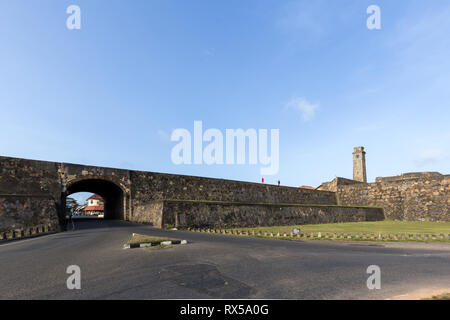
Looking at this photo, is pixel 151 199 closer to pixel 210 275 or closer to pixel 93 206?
pixel 210 275

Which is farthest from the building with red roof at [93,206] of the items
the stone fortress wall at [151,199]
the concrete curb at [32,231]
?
the concrete curb at [32,231]

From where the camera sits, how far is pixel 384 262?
6.83 meters

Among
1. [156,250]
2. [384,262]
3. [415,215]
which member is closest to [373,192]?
[415,215]

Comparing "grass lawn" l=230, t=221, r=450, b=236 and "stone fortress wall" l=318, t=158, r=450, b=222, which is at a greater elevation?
"stone fortress wall" l=318, t=158, r=450, b=222

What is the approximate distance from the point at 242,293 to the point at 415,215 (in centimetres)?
3528

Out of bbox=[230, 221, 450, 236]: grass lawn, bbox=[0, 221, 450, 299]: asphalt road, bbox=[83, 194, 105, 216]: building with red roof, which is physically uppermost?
bbox=[0, 221, 450, 299]: asphalt road

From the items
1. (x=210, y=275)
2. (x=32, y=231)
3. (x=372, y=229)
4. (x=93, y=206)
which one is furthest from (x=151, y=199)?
(x=93, y=206)

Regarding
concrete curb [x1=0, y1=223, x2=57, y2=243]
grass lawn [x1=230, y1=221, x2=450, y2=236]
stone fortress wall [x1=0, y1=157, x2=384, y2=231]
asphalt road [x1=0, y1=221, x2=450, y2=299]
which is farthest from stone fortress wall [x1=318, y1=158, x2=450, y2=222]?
concrete curb [x1=0, y1=223, x2=57, y2=243]

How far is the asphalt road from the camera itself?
416cm

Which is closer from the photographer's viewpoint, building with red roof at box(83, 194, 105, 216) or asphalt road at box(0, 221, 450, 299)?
asphalt road at box(0, 221, 450, 299)

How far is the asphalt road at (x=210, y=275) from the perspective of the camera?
13.6 ft

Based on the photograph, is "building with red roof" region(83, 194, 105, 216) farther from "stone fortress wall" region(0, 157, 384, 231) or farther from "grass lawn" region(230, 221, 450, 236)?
"grass lawn" region(230, 221, 450, 236)

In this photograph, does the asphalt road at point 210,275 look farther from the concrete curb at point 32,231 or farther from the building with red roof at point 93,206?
the building with red roof at point 93,206
